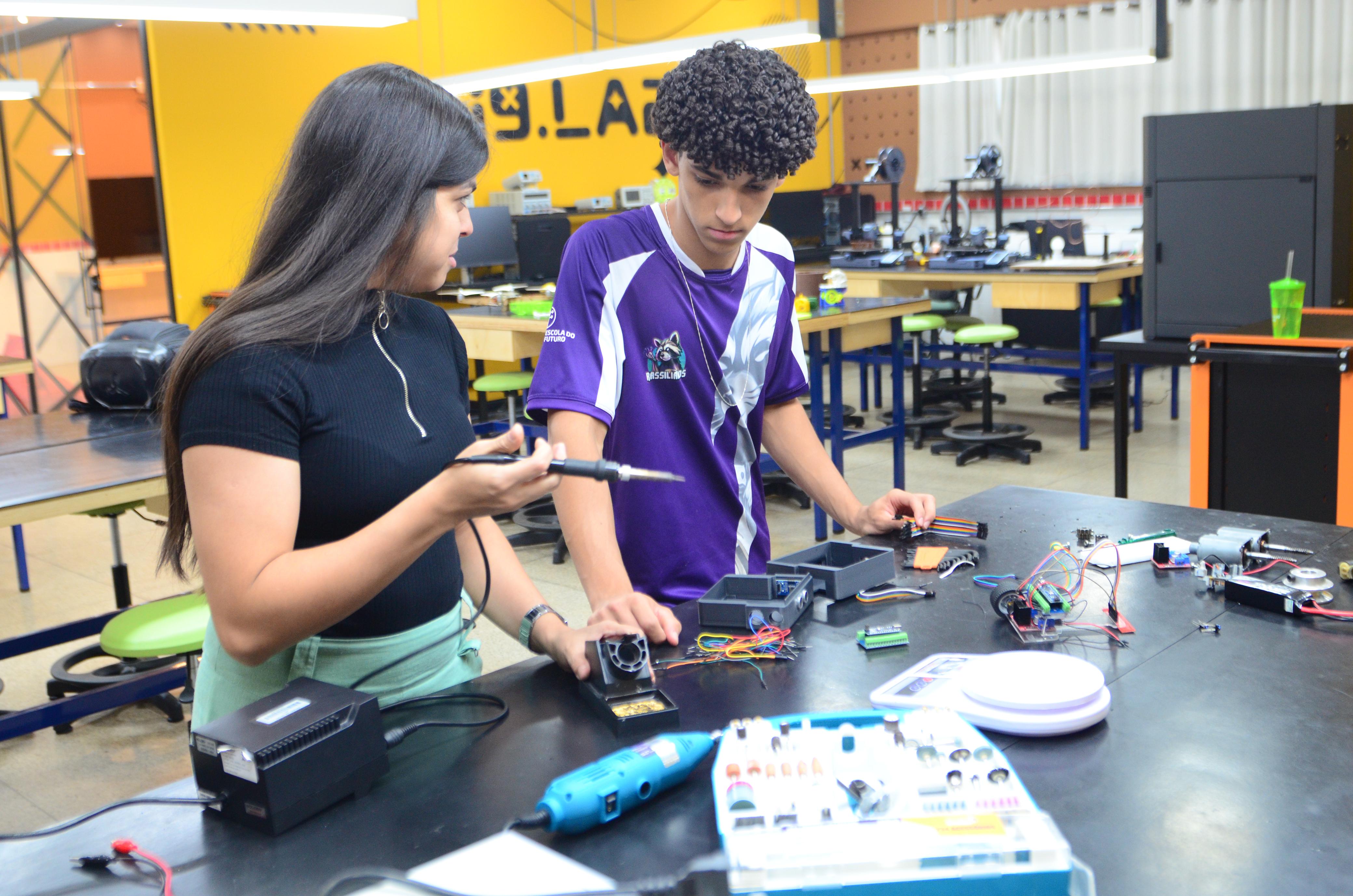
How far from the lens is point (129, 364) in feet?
10.0

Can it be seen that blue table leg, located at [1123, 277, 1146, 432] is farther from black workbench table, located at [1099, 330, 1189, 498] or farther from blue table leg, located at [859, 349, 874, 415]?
black workbench table, located at [1099, 330, 1189, 498]

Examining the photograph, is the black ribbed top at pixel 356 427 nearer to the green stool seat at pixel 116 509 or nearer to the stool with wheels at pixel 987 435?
the green stool seat at pixel 116 509

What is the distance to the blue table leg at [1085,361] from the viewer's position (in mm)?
5047

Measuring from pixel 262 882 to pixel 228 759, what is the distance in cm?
11

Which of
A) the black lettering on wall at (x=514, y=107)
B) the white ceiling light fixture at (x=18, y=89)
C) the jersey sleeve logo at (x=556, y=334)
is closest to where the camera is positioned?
the jersey sleeve logo at (x=556, y=334)

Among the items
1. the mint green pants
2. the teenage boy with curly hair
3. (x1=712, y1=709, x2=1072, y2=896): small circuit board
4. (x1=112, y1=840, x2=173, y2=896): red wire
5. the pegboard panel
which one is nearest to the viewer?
(x1=712, y1=709, x2=1072, y2=896): small circuit board

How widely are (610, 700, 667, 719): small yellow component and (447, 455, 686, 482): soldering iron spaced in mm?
216

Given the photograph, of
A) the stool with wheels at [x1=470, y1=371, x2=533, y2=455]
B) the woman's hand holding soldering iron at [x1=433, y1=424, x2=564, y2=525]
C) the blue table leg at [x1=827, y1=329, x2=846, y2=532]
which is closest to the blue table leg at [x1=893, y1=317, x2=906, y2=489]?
the blue table leg at [x1=827, y1=329, x2=846, y2=532]

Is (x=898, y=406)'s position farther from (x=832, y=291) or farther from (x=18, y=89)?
(x=18, y=89)

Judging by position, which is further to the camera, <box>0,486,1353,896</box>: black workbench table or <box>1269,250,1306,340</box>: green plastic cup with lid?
<box>1269,250,1306,340</box>: green plastic cup with lid

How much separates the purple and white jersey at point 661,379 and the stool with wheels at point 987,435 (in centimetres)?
381

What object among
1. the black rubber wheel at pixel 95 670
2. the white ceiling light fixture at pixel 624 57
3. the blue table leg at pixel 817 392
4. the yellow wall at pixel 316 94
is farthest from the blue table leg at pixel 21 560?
the blue table leg at pixel 817 392

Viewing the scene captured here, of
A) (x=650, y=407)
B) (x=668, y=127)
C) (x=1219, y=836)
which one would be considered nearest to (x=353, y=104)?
(x=668, y=127)

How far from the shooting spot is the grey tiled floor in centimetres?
261
